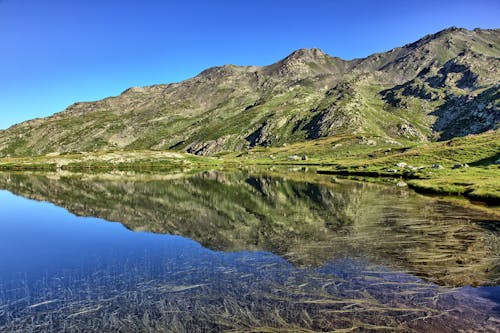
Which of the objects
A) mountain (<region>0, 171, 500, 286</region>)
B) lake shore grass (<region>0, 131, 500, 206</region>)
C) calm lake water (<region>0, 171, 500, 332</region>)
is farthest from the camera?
lake shore grass (<region>0, 131, 500, 206</region>)

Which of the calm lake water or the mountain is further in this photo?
the mountain

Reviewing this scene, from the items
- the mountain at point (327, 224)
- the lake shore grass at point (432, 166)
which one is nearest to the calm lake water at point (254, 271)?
the mountain at point (327, 224)

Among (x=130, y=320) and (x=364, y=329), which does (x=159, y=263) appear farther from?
(x=364, y=329)

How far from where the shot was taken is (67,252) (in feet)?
108

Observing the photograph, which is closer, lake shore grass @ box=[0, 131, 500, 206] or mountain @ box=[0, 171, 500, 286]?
mountain @ box=[0, 171, 500, 286]

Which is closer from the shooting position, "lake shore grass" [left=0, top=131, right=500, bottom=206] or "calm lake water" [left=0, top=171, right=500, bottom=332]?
"calm lake water" [left=0, top=171, right=500, bottom=332]

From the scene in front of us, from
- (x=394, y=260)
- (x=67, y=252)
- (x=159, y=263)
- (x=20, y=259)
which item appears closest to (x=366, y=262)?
(x=394, y=260)

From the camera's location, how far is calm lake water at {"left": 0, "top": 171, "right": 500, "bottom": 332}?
18.0 meters

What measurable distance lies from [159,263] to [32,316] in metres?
10.6

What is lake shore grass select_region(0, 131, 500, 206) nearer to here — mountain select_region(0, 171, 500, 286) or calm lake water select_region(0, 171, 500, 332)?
mountain select_region(0, 171, 500, 286)

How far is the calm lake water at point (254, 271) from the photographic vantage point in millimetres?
17969

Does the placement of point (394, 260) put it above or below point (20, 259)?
below

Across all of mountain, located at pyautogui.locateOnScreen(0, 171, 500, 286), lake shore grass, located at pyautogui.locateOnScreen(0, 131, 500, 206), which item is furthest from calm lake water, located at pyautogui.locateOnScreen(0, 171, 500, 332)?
lake shore grass, located at pyautogui.locateOnScreen(0, 131, 500, 206)

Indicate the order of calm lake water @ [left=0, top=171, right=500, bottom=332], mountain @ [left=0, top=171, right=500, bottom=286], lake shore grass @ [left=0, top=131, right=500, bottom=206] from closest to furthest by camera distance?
calm lake water @ [left=0, top=171, right=500, bottom=332], mountain @ [left=0, top=171, right=500, bottom=286], lake shore grass @ [left=0, top=131, right=500, bottom=206]
